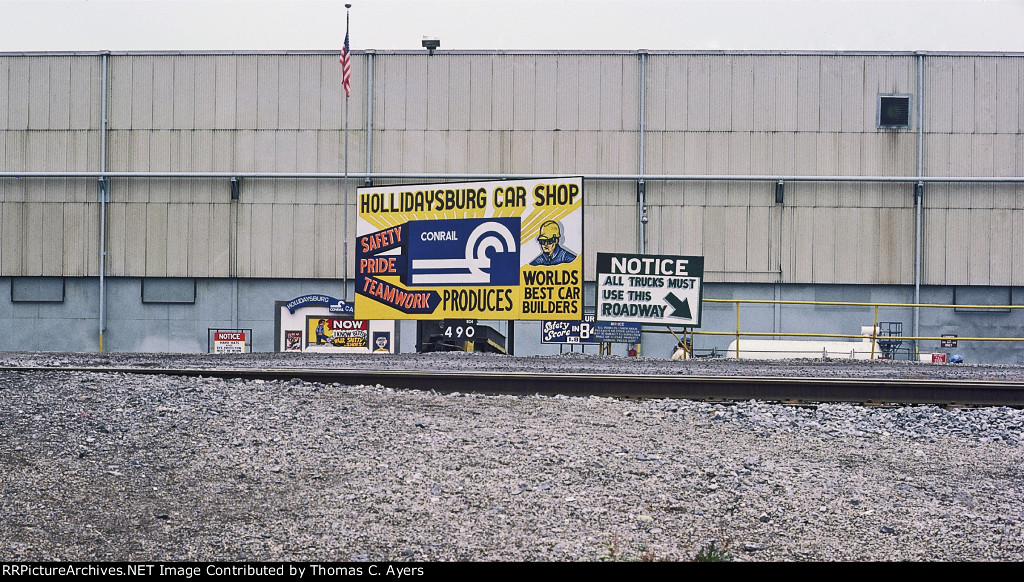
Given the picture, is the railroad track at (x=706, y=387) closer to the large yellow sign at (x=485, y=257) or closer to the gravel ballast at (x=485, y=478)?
the gravel ballast at (x=485, y=478)

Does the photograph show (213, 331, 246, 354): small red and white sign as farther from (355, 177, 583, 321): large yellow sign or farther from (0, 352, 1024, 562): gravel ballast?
(0, 352, 1024, 562): gravel ballast

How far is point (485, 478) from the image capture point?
5.50 meters

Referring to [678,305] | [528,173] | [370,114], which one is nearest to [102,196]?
[370,114]

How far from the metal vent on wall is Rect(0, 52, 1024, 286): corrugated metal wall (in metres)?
0.28

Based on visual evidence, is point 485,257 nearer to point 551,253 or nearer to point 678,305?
point 551,253

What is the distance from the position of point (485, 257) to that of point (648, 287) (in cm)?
433

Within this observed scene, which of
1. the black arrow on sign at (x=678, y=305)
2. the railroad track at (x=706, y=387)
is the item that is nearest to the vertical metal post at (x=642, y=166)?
the black arrow on sign at (x=678, y=305)

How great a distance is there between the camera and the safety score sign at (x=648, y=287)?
19.5 metres

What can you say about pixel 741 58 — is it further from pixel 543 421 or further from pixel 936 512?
pixel 936 512

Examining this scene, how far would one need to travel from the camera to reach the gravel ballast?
418 centimetres

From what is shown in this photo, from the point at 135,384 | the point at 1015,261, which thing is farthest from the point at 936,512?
the point at 1015,261

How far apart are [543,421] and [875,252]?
2390cm
